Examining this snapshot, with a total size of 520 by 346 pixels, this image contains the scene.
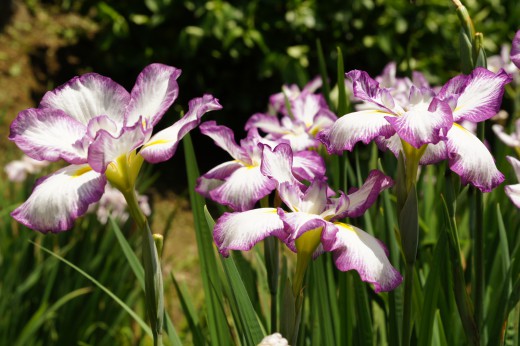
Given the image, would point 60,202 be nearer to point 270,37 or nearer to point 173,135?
point 173,135

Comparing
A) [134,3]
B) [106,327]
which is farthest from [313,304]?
[134,3]

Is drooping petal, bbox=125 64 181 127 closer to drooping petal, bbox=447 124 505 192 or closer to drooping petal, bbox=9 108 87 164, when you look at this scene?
drooping petal, bbox=9 108 87 164

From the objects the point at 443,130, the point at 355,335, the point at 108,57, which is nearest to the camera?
the point at 443,130

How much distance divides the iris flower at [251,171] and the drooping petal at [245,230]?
83mm

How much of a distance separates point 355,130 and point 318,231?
0.12 meters

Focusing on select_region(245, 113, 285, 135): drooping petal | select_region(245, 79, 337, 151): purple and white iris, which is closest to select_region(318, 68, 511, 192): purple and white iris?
select_region(245, 79, 337, 151): purple and white iris

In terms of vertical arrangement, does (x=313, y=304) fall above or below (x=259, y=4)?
below

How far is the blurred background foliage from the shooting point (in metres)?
3.76

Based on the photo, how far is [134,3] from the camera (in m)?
4.04

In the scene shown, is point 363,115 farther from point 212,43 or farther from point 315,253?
point 212,43

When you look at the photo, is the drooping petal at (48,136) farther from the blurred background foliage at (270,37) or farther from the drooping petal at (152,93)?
the blurred background foliage at (270,37)

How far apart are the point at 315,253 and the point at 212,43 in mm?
3124

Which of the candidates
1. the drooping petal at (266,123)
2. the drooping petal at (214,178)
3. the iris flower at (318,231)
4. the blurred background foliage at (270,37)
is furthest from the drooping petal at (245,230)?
the blurred background foliage at (270,37)

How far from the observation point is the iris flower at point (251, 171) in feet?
2.93
